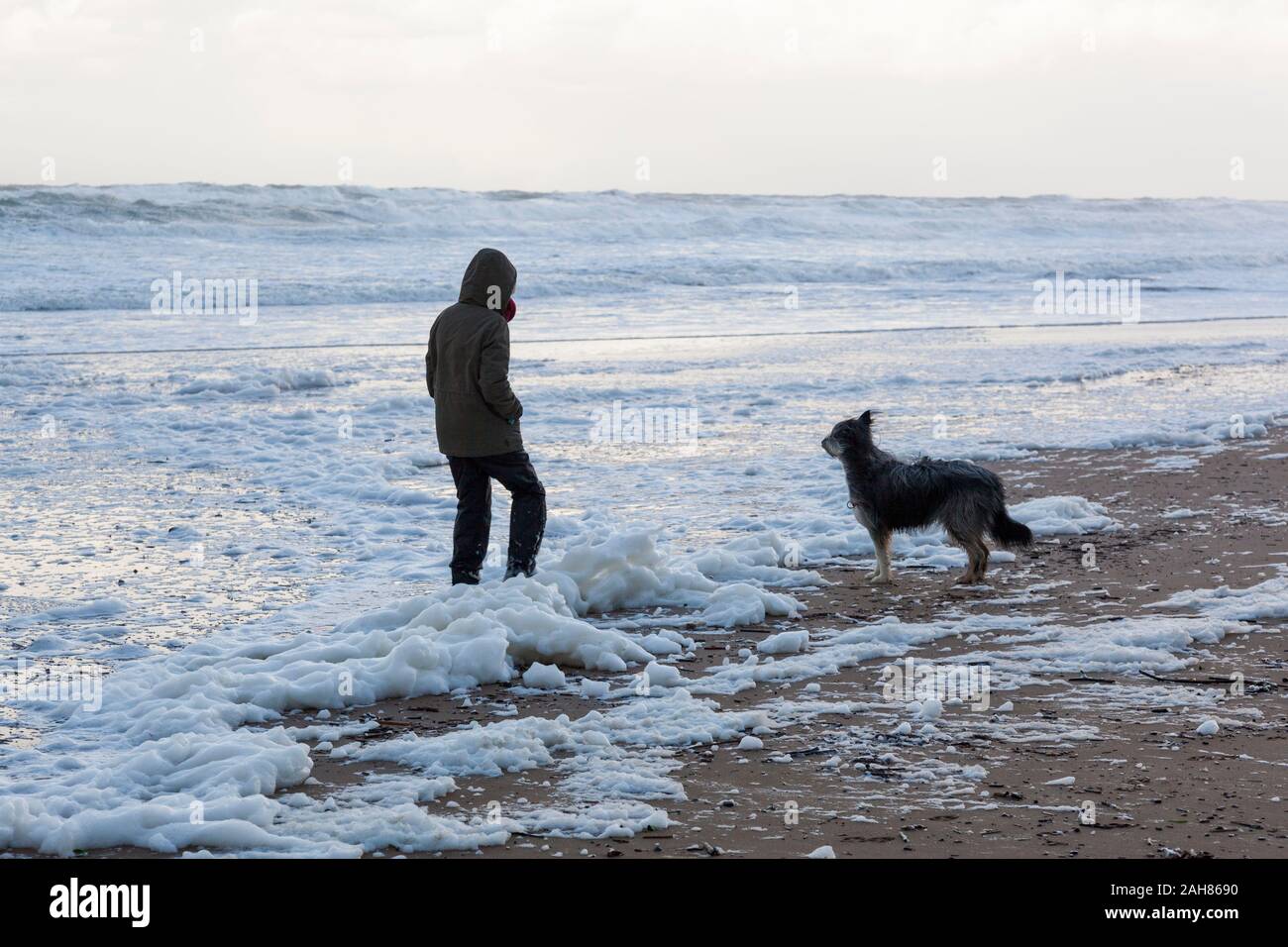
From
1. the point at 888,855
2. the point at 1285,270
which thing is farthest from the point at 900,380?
the point at 1285,270

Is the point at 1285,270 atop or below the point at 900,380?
atop

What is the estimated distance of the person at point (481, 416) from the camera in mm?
7930

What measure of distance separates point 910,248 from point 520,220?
14882mm

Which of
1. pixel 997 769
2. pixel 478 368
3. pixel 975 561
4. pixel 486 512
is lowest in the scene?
pixel 997 769

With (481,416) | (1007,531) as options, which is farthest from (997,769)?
(481,416)

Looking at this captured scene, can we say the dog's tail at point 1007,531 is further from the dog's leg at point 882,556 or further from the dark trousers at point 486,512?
the dark trousers at point 486,512

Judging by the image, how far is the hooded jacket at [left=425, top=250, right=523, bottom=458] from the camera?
26.0 ft

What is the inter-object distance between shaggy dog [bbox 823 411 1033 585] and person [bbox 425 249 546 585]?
227 cm

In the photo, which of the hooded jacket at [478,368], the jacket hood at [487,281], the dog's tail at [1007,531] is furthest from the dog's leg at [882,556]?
the jacket hood at [487,281]

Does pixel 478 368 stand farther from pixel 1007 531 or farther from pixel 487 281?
pixel 1007 531

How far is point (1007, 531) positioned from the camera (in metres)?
8.85

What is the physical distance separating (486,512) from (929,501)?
3.00 m
